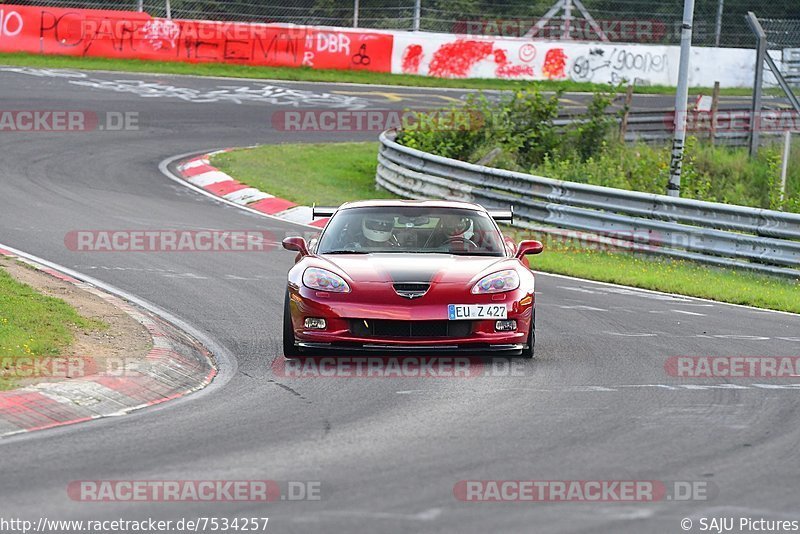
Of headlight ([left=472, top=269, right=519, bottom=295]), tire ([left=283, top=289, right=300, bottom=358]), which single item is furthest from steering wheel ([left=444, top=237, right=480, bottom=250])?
tire ([left=283, top=289, right=300, bottom=358])

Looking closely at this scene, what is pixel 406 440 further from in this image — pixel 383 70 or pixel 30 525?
pixel 383 70

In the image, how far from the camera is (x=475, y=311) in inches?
374

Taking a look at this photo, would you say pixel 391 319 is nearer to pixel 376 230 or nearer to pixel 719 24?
pixel 376 230

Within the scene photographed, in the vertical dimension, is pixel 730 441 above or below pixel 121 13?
below

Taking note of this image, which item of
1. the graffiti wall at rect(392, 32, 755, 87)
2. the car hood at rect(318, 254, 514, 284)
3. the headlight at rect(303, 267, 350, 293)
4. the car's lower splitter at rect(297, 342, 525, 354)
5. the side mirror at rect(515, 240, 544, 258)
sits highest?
the graffiti wall at rect(392, 32, 755, 87)

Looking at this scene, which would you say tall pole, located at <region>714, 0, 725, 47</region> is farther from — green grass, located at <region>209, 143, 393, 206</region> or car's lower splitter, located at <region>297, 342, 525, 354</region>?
car's lower splitter, located at <region>297, 342, 525, 354</region>

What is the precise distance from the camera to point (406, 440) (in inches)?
282

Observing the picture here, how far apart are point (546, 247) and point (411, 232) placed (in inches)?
289

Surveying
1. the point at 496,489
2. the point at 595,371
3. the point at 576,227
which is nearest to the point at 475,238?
the point at 595,371

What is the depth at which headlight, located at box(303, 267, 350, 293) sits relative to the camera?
958cm

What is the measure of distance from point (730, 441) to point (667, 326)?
4.71m

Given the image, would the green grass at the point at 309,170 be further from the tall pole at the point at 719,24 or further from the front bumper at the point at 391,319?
the tall pole at the point at 719,24

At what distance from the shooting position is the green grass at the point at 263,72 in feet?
105

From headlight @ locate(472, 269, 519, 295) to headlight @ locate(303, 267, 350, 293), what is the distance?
993 millimetres
